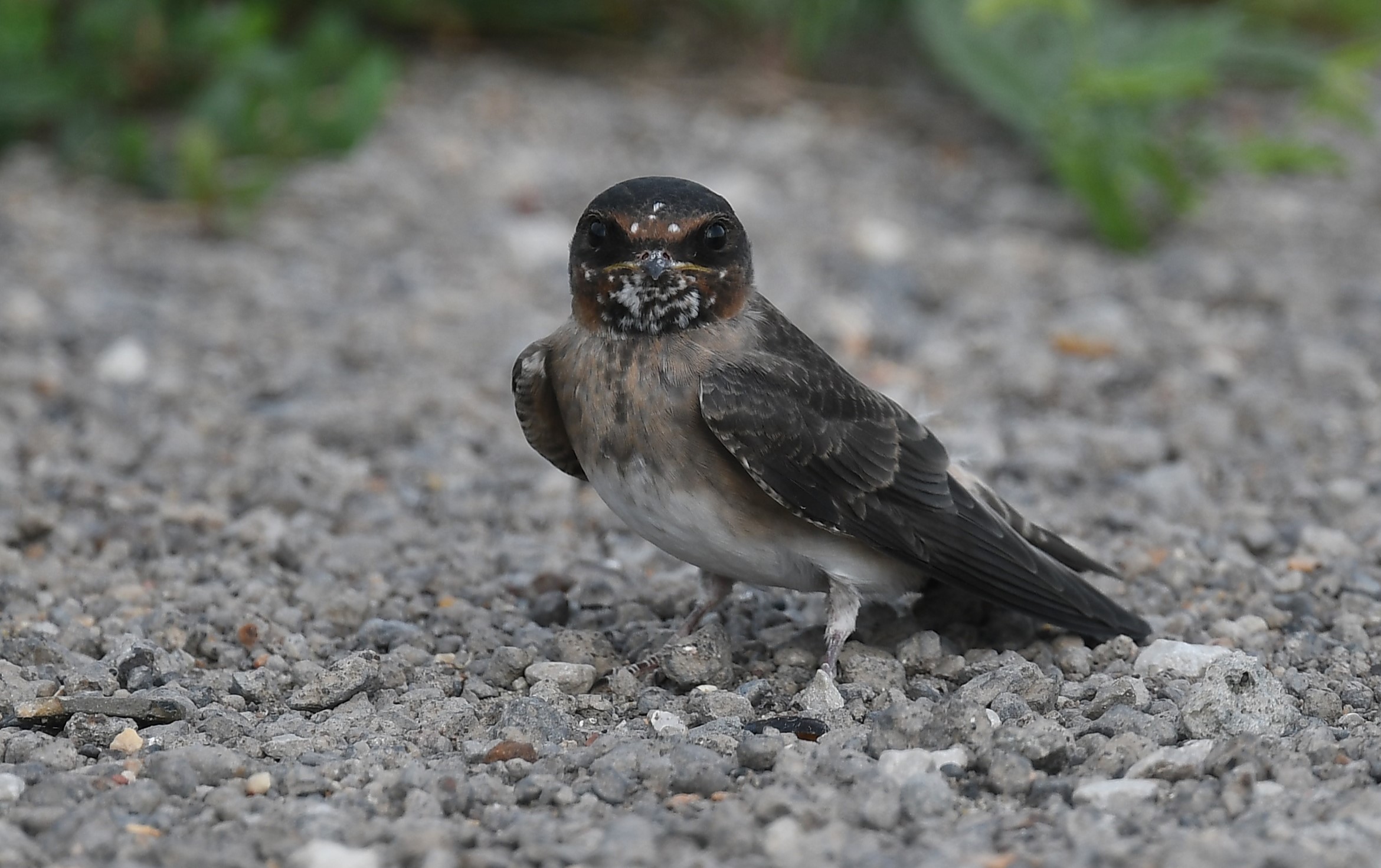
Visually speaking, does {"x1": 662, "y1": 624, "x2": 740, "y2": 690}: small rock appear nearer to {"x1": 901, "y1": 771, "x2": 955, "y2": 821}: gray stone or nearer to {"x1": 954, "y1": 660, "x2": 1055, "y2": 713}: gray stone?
{"x1": 954, "y1": 660, "x2": 1055, "y2": 713}: gray stone

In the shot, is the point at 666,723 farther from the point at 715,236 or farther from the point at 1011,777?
the point at 715,236

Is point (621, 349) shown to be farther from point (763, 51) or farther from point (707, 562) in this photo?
point (763, 51)

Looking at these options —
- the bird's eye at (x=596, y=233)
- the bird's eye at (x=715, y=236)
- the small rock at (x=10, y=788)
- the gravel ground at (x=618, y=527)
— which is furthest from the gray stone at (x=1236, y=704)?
the small rock at (x=10, y=788)

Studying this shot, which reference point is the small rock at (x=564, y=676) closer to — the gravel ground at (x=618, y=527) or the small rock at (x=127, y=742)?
the gravel ground at (x=618, y=527)

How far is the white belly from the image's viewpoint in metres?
5.06

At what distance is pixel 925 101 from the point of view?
36.4 ft

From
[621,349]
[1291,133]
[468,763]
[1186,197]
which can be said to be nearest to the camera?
[468,763]

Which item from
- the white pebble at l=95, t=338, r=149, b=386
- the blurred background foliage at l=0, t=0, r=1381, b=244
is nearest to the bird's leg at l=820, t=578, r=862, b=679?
the white pebble at l=95, t=338, r=149, b=386

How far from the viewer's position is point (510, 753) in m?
4.42

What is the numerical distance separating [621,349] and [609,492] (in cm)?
42

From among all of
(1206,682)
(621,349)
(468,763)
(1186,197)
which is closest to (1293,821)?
(1206,682)

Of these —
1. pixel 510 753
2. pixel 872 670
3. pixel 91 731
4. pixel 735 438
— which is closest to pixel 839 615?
pixel 872 670

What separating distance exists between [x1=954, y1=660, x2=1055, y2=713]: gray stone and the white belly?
0.60 m

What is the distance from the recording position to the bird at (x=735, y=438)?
5.07 m
